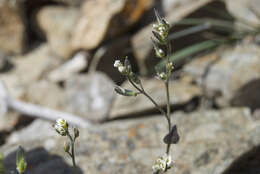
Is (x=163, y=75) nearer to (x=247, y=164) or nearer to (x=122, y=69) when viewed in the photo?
(x=122, y=69)

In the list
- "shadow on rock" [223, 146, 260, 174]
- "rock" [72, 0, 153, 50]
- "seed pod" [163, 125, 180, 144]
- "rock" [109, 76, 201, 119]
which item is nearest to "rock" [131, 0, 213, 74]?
"rock" [72, 0, 153, 50]

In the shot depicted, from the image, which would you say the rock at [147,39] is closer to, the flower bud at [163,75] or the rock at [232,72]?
the rock at [232,72]

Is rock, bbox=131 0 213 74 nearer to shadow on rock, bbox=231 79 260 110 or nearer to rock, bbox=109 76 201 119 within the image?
rock, bbox=109 76 201 119

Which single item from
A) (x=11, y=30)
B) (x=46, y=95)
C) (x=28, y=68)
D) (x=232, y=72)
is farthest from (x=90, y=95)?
(x=11, y=30)

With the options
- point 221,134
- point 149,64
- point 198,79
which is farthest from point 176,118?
point 149,64

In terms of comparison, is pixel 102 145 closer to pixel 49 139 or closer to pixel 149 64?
pixel 49 139

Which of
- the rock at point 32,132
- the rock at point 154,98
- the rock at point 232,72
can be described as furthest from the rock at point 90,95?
the rock at point 232,72
